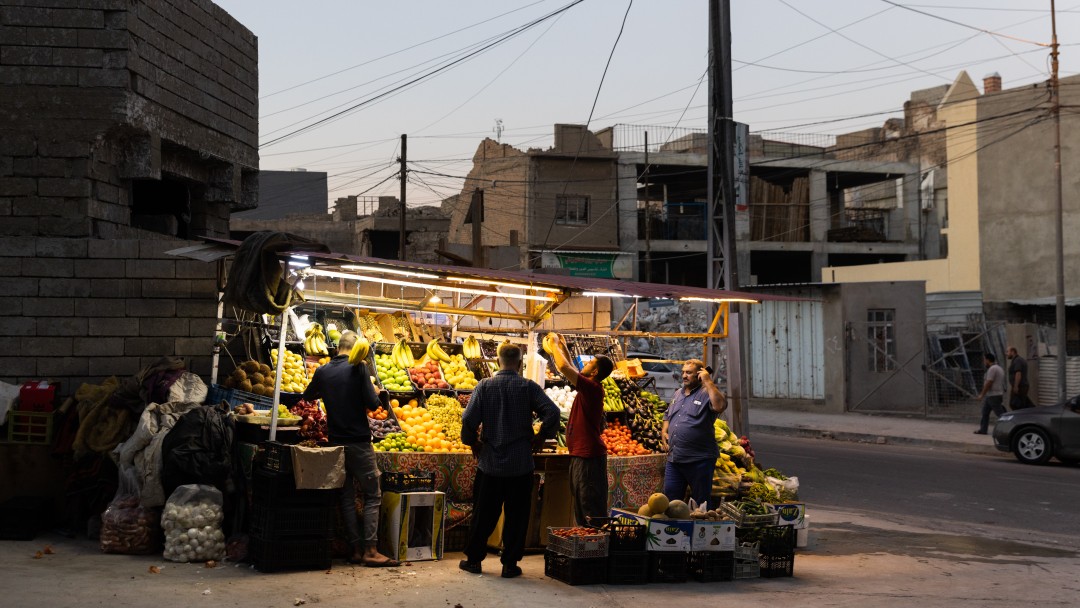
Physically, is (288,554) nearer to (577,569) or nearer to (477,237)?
(577,569)

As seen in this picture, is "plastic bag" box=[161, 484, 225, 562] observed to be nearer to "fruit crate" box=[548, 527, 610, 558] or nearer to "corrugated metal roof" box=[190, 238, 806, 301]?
"corrugated metal roof" box=[190, 238, 806, 301]

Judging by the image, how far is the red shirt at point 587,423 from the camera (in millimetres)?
9148

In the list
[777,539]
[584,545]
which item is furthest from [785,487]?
[584,545]

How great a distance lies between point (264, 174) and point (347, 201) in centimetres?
748

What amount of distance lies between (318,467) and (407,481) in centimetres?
103

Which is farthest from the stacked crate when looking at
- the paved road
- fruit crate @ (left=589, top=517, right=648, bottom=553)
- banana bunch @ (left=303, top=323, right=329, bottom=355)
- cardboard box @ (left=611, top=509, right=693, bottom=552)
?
the paved road

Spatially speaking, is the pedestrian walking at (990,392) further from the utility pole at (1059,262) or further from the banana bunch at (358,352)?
the banana bunch at (358,352)

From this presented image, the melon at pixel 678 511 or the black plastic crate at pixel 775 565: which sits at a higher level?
the melon at pixel 678 511

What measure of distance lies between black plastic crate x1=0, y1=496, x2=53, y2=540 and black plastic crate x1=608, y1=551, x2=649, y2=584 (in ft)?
17.0

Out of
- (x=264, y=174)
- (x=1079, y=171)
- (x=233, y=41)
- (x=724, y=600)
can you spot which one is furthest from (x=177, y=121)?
(x=264, y=174)

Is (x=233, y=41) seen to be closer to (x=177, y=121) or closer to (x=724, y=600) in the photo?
(x=177, y=121)

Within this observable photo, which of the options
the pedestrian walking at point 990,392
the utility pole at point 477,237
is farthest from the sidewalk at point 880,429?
the utility pole at point 477,237

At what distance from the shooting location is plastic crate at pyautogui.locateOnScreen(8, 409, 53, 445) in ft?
32.4

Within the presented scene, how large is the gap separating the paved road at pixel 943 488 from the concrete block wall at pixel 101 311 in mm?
7978
